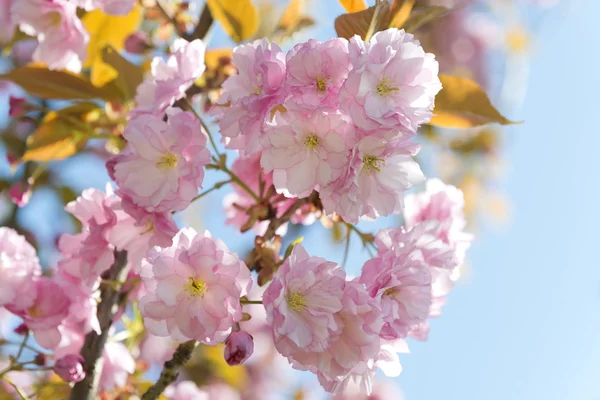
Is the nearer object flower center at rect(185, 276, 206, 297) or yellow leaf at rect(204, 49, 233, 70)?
flower center at rect(185, 276, 206, 297)

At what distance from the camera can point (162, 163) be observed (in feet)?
2.86

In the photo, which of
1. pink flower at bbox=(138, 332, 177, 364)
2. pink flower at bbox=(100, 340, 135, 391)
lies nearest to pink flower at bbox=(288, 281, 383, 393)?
pink flower at bbox=(100, 340, 135, 391)

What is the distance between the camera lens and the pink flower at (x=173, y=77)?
37.4 inches

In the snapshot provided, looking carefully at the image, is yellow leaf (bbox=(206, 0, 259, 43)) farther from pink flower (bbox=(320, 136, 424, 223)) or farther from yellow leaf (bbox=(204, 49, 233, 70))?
pink flower (bbox=(320, 136, 424, 223))

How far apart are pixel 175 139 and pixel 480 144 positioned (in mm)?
2454

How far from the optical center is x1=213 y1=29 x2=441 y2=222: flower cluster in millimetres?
745

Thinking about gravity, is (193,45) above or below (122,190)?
above

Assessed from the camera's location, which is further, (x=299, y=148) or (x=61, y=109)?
(x=61, y=109)

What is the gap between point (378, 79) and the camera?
0.74m

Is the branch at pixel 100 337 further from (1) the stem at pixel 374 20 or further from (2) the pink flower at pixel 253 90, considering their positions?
(1) the stem at pixel 374 20

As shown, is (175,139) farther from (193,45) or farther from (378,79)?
(378,79)

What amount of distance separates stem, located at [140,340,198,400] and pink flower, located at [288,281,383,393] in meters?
0.19

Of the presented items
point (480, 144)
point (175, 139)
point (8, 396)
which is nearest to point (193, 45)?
point (175, 139)

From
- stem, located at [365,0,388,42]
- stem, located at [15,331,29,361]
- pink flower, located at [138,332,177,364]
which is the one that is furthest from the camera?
pink flower, located at [138,332,177,364]
